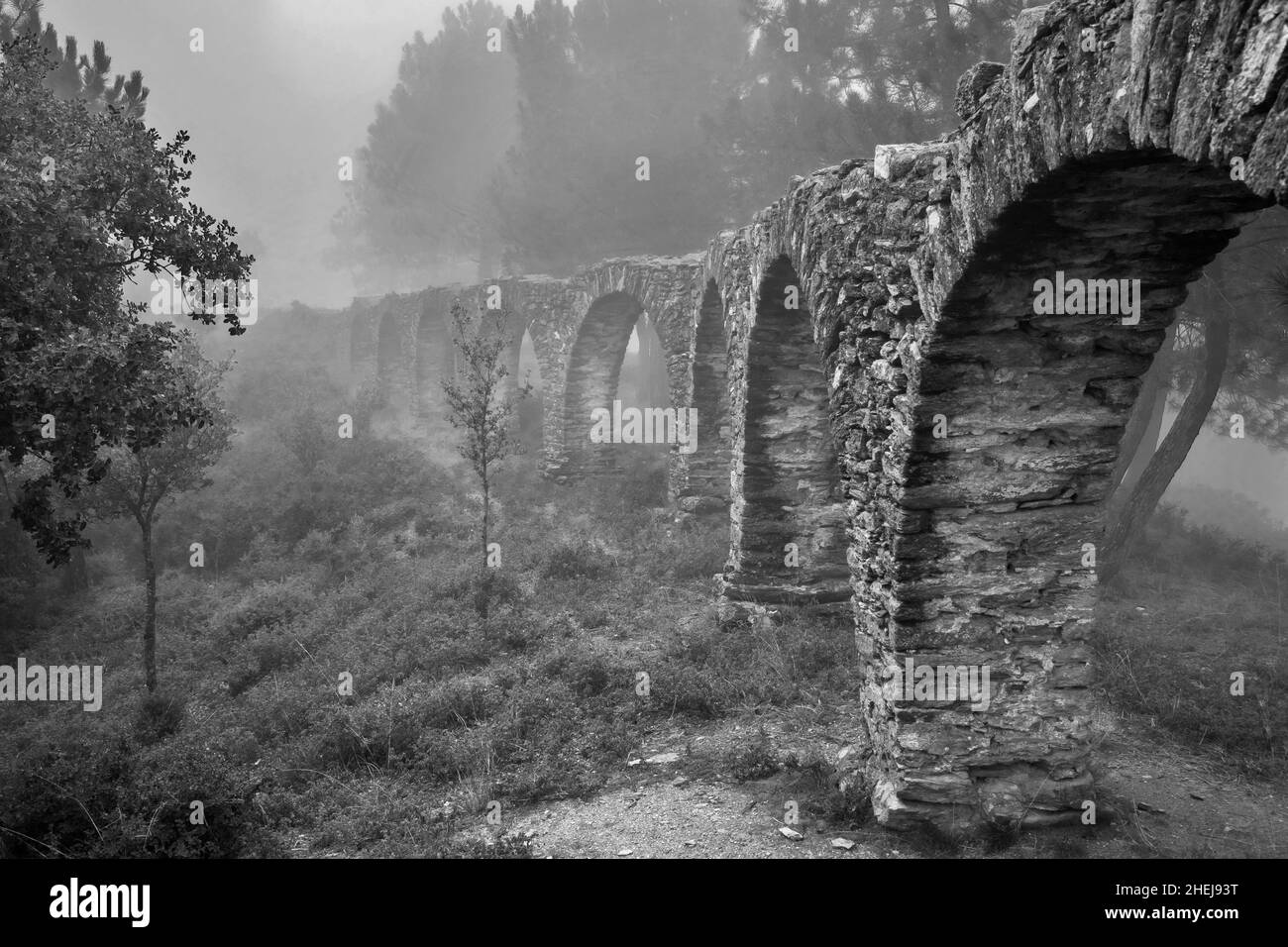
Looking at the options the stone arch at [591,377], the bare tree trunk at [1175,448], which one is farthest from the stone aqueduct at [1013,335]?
the stone arch at [591,377]

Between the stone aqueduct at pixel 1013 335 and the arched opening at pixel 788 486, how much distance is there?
1988mm

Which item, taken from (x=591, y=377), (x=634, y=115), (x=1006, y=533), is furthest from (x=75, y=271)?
(x=634, y=115)

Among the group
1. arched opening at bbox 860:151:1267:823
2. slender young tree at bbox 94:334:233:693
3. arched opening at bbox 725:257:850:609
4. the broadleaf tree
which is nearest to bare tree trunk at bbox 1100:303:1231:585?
arched opening at bbox 725:257:850:609

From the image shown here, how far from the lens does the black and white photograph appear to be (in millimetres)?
4344

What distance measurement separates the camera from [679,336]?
14.6 metres

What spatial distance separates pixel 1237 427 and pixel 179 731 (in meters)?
12.4

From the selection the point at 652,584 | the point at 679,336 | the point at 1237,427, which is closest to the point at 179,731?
the point at 652,584

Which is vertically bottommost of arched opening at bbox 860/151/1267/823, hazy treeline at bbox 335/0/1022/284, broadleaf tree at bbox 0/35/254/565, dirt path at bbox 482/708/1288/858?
dirt path at bbox 482/708/1288/858

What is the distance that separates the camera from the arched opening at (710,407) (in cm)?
1288

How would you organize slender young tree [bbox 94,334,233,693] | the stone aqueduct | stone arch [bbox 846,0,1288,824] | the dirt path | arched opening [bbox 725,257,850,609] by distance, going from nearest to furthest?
1. the stone aqueduct
2. stone arch [bbox 846,0,1288,824]
3. the dirt path
4. slender young tree [bbox 94,334,233,693]
5. arched opening [bbox 725,257,850,609]

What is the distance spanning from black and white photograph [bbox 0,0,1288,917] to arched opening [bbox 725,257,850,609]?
1.8 inches

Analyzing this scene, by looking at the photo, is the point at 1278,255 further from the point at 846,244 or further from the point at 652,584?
the point at 652,584

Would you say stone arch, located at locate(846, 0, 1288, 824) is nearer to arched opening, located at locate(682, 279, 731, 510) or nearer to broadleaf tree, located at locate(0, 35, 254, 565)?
broadleaf tree, located at locate(0, 35, 254, 565)

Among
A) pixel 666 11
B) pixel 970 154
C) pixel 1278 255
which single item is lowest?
pixel 970 154
